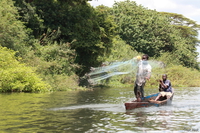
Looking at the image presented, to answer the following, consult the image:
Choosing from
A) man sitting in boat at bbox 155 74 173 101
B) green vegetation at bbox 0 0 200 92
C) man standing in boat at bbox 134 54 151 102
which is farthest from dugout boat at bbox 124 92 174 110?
green vegetation at bbox 0 0 200 92

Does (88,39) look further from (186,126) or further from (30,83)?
(186,126)

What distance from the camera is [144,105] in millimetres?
16312

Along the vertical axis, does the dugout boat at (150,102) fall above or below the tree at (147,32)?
below

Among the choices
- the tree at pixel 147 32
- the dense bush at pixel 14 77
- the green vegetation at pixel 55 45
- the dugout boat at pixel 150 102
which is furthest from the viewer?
the tree at pixel 147 32

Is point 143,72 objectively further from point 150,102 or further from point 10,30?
point 10,30

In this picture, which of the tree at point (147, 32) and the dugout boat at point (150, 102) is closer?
the dugout boat at point (150, 102)

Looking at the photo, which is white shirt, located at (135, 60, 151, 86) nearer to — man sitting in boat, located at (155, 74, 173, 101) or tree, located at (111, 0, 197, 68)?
man sitting in boat, located at (155, 74, 173, 101)

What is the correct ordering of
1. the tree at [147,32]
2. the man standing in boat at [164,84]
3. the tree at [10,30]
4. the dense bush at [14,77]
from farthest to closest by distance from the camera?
1. the tree at [147,32]
2. the tree at [10,30]
3. the dense bush at [14,77]
4. the man standing in boat at [164,84]

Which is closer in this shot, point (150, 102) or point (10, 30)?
point (150, 102)

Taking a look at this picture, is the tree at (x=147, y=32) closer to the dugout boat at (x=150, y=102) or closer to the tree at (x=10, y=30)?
the tree at (x=10, y=30)

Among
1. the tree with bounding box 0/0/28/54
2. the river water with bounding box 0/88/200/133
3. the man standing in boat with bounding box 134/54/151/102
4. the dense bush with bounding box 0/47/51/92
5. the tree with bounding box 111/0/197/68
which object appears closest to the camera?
the river water with bounding box 0/88/200/133

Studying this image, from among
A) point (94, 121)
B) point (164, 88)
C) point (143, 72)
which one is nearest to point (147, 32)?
point (164, 88)

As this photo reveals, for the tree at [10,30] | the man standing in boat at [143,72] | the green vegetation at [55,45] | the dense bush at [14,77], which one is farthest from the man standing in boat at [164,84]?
the tree at [10,30]

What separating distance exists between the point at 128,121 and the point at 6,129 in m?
4.17
